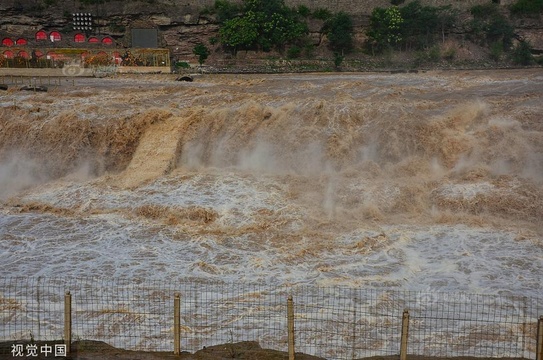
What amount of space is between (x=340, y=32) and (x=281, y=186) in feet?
76.1

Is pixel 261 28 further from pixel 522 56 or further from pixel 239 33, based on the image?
pixel 522 56

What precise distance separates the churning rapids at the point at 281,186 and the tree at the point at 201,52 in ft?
45.2

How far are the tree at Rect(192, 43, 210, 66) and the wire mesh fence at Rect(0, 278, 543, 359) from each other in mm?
26083

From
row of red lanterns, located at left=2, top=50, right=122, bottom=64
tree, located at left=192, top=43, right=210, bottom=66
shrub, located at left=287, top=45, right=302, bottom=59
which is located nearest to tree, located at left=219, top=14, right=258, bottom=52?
tree, located at left=192, top=43, right=210, bottom=66

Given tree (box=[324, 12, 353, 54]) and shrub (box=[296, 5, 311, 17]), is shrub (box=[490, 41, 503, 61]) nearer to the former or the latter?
tree (box=[324, 12, 353, 54])

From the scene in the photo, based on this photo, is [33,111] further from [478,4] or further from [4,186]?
[478,4]

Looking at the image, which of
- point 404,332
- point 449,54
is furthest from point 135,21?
point 404,332

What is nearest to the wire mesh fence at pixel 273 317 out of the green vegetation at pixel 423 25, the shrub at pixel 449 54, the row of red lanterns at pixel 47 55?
the row of red lanterns at pixel 47 55

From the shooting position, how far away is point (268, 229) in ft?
46.0

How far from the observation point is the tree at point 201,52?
119ft

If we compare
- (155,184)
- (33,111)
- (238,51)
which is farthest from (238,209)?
(238,51)

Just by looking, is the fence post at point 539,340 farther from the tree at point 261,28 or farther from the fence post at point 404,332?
the tree at point 261,28

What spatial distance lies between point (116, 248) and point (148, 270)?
4.52ft

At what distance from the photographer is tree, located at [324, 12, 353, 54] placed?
3756cm
